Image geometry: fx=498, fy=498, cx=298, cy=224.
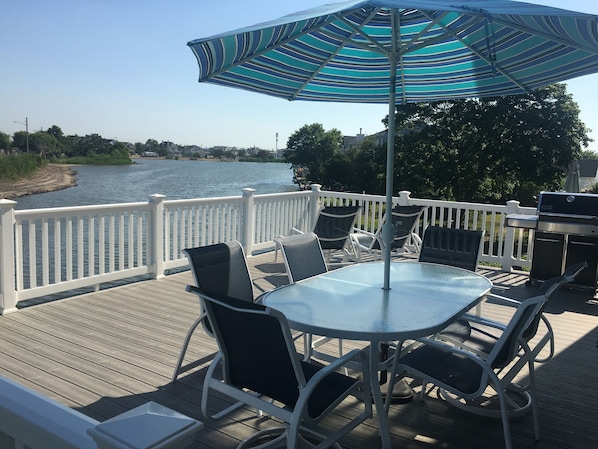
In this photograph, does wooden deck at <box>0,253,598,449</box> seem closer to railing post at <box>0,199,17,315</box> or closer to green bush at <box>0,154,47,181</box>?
railing post at <box>0,199,17,315</box>

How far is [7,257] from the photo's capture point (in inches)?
176

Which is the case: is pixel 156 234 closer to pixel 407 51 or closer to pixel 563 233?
pixel 407 51

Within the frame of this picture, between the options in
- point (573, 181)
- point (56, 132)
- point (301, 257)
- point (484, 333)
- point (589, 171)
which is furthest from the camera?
point (56, 132)

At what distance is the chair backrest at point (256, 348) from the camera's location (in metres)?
2.02

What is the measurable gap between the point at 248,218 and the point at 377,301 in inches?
180

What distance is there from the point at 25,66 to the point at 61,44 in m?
7.40

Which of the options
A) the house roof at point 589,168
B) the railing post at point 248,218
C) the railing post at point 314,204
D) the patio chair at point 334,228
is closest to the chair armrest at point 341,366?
the patio chair at point 334,228

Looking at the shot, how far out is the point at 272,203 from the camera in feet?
25.3

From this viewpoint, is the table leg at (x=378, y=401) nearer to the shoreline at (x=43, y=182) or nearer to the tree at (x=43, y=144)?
the shoreline at (x=43, y=182)

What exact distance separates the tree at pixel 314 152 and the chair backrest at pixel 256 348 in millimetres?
33460

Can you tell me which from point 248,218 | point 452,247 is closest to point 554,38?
point 452,247

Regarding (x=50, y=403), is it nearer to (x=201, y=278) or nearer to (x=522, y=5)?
(x=201, y=278)

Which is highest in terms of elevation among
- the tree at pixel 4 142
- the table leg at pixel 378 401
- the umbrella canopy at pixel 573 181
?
the tree at pixel 4 142

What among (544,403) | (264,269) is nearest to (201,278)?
(544,403)
